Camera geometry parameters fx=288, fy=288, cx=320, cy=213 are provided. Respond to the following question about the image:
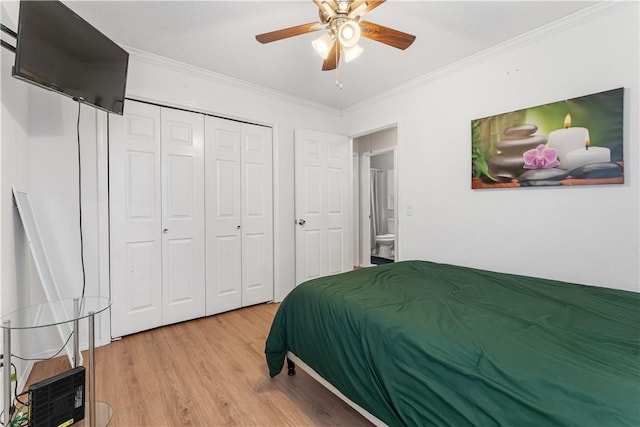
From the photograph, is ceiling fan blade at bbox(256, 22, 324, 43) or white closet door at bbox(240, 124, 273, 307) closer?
ceiling fan blade at bbox(256, 22, 324, 43)

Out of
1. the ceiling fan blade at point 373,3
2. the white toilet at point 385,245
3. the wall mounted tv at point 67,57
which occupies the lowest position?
the white toilet at point 385,245

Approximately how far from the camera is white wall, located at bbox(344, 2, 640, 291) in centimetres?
190

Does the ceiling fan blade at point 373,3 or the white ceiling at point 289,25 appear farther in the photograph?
the white ceiling at point 289,25

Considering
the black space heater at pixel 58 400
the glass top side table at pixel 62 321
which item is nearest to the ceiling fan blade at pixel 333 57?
the glass top side table at pixel 62 321

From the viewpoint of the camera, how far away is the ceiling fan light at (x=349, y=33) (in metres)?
1.60

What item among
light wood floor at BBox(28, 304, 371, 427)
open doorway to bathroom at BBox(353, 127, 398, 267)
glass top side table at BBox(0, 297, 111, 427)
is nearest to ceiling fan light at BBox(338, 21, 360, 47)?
glass top side table at BBox(0, 297, 111, 427)

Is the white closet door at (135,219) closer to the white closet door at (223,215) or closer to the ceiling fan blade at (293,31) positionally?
the white closet door at (223,215)

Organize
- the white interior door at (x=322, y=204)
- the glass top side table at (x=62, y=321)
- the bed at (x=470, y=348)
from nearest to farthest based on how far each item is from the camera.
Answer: the bed at (x=470, y=348), the glass top side table at (x=62, y=321), the white interior door at (x=322, y=204)

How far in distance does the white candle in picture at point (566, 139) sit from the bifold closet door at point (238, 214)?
2665 mm

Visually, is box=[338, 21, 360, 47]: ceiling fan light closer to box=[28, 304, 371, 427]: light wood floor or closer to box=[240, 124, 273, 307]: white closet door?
box=[240, 124, 273, 307]: white closet door

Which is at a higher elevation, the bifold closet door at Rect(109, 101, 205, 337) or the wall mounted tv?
the wall mounted tv

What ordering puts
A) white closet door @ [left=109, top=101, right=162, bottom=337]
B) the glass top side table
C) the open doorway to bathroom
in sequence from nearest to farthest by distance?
the glass top side table
white closet door @ [left=109, top=101, right=162, bottom=337]
the open doorway to bathroom

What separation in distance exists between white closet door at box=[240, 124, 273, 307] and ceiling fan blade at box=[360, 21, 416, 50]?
188 centimetres

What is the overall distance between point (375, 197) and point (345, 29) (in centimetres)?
436
